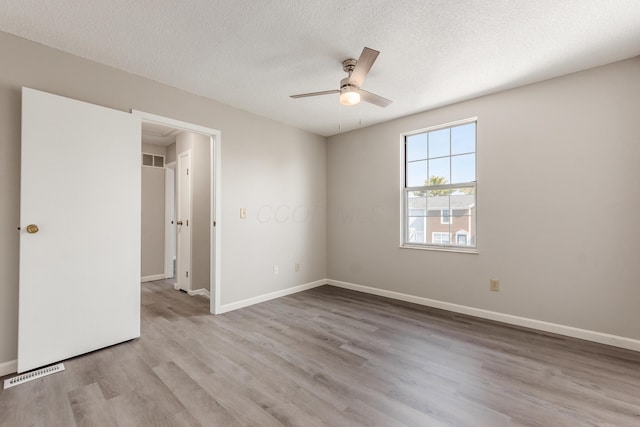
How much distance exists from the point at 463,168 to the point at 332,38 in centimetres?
226

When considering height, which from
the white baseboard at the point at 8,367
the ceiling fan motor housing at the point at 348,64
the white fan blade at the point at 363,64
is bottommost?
the white baseboard at the point at 8,367

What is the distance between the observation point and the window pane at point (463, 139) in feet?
11.2

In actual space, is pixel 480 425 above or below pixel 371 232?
below

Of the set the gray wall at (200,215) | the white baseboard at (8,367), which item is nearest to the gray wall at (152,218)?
the gray wall at (200,215)

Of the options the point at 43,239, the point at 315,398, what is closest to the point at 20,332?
the point at 43,239

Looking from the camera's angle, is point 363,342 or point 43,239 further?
point 363,342

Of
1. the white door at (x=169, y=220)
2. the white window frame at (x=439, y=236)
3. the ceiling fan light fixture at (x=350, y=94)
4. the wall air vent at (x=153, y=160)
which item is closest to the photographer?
the ceiling fan light fixture at (x=350, y=94)

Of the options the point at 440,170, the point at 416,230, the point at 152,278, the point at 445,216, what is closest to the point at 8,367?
the point at 152,278

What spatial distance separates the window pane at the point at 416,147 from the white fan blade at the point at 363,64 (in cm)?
184

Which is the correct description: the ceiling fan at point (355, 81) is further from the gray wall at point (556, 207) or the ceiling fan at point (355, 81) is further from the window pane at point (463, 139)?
the gray wall at point (556, 207)

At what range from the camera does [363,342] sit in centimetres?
264

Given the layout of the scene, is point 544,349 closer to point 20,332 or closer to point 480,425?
point 480,425

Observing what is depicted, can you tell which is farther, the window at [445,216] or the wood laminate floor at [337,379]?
the window at [445,216]

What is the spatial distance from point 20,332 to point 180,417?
1496mm
